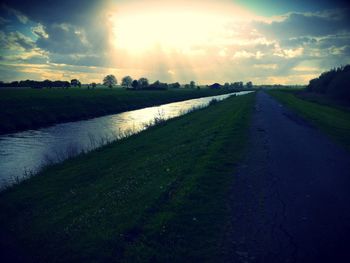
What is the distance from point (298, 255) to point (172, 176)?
254 inches

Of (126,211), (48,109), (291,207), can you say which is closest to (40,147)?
(126,211)

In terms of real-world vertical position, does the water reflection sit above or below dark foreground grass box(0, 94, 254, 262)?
below

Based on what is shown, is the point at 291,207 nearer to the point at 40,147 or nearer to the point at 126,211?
the point at 126,211

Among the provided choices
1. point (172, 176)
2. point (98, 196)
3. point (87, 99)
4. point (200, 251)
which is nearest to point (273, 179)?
point (172, 176)

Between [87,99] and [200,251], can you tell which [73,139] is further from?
[87,99]

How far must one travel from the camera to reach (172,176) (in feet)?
38.6

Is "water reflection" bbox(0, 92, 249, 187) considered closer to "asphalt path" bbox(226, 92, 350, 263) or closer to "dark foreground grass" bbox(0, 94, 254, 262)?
"dark foreground grass" bbox(0, 94, 254, 262)

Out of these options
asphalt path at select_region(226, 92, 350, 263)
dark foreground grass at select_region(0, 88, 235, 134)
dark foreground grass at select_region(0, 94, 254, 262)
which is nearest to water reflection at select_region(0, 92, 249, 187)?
dark foreground grass at select_region(0, 94, 254, 262)

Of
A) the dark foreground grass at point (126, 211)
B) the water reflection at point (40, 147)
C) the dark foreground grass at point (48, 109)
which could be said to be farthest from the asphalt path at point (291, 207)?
the dark foreground grass at point (48, 109)

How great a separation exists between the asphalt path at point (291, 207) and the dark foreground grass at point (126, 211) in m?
0.58

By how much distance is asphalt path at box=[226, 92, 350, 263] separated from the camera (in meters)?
6.22

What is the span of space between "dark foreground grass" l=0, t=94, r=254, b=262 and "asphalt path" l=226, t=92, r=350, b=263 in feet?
1.90

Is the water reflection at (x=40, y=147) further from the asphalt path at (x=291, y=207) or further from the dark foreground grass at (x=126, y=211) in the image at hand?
the asphalt path at (x=291, y=207)

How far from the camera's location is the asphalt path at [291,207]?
20.4 feet
